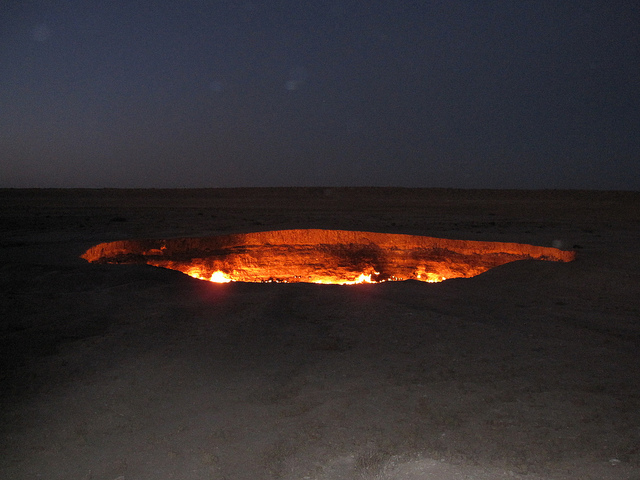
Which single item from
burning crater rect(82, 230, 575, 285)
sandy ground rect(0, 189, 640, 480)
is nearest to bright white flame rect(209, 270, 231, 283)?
burning crater rect(82, 230, 575, 285)

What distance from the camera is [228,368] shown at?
3.03 meters

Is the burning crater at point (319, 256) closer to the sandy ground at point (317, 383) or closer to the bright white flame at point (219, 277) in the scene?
the bright white flame at point (219, 277)

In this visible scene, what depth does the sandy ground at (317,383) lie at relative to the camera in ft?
6.71

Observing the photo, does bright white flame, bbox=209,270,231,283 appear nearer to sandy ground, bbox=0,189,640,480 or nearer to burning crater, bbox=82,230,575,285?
burning crater, bbox=82,230,575,285

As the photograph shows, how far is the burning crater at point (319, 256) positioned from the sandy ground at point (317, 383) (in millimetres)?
2895

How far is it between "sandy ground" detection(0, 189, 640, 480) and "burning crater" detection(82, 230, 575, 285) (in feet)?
9.50

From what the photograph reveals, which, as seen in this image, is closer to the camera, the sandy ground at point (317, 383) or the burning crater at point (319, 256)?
the sandy ground at point (317, 383)

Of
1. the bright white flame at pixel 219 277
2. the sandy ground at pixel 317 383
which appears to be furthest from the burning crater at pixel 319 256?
the sandy ground at pixel 317 383

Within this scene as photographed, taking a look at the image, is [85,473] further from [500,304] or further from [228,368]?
[500,304]

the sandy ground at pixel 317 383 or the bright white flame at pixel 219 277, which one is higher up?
the sandy ground at pixel 317 383

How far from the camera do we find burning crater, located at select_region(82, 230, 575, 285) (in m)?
7.92

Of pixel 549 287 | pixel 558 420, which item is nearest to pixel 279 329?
pixel 558 420

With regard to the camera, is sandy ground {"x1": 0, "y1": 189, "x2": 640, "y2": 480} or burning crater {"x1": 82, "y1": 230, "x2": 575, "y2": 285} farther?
burning crater {"x1": 82, "y1": 230, "x2": 575, "y2": 285}

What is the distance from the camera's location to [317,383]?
2.78m
